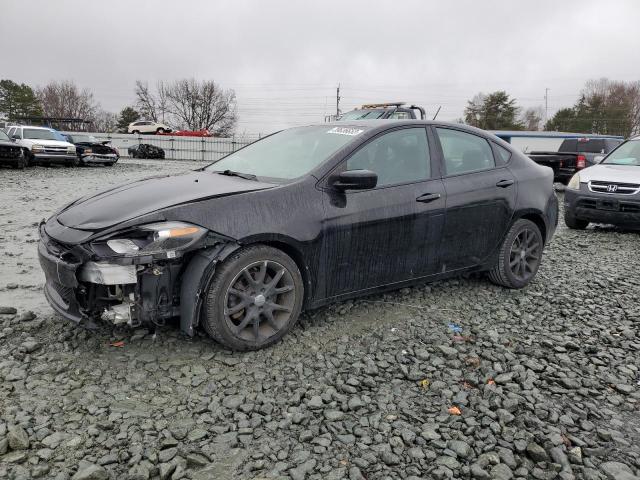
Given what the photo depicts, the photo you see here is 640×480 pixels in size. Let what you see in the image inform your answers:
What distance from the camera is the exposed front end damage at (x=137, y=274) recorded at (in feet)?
9.07

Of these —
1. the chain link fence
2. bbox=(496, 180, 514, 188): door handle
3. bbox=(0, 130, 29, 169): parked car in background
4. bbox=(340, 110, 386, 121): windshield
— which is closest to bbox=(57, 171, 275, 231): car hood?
bbox=(496, 180, 514, 188): door handle

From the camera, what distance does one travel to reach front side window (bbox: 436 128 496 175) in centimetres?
412

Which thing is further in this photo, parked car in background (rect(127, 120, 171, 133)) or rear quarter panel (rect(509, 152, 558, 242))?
parked car in background (rect(127, 120, 171, 133))

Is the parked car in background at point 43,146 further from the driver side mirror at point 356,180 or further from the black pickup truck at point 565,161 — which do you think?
the driver side mirror at point 356,180

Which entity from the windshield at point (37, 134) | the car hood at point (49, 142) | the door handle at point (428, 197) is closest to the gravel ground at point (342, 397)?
the door handle at point (428, 197)

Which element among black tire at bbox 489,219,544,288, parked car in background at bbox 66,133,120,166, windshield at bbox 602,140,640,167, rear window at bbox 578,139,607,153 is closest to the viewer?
black tire at bbox 489,219,544,288

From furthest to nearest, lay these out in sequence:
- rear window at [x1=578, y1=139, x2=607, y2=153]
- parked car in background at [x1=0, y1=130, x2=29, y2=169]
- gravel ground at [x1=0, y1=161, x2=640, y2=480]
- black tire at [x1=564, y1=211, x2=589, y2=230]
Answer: parked car in background at [x1=0, y1=130, x2=29, y2=169]
rear window at [x1=578, y1=139, x2=607, y2=153]
black tire at [x1=564, y1=211, x2=589, y2=230]
gravel ground at [x1=0, y1=161, x2=640, y2=480]

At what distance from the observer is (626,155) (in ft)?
28.5

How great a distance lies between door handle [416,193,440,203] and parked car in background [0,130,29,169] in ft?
56.9

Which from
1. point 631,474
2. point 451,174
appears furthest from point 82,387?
point 451,174

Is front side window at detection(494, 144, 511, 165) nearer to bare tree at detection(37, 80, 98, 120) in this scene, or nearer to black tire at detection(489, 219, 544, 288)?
black tire at detection(489, 219, 544, 288)

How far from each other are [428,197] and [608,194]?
550 cm

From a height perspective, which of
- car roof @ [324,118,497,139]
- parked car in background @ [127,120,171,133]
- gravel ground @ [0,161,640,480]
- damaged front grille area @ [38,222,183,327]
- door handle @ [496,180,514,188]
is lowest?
gravel ground @ [0,161,640,480]

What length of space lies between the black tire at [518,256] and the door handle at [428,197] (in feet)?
3.45
